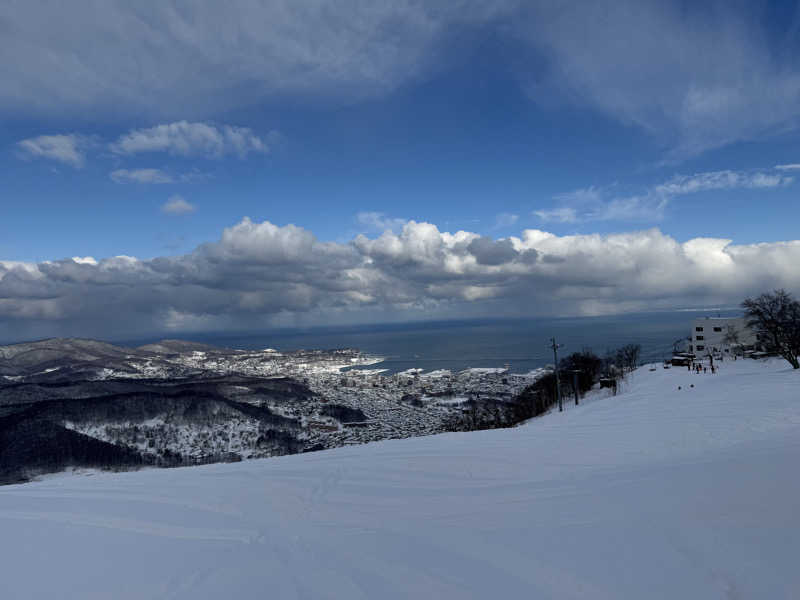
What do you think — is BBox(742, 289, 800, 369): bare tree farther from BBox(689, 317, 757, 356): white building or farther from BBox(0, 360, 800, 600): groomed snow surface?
BBox(689, 317, 757, 356): white building

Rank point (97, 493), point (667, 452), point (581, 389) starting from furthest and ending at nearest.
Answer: point (581, 389)
point (667, 452)
point (97, 493)

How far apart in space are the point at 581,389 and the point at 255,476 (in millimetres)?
34872

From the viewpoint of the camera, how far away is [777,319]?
2728cm

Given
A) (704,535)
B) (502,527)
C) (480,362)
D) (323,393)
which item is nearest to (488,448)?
(502,527)

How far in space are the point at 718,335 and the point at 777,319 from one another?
4209 centimetres

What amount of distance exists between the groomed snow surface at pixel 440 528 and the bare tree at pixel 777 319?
2589 centimetres

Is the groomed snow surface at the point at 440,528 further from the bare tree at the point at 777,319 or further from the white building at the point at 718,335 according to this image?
the white building at the point at 718,335

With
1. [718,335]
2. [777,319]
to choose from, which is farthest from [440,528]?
[718,335]

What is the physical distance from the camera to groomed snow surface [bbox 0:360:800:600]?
10.3ft

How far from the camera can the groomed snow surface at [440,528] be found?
3.15m

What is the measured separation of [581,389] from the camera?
36000 mm

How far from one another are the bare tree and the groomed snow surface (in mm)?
25890

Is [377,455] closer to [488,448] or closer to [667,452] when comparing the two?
[488,448]

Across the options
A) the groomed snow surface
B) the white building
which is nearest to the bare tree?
the groomed snow surface
